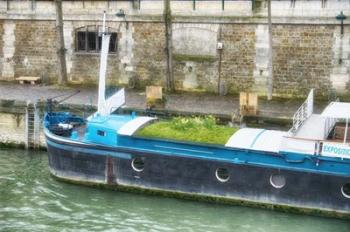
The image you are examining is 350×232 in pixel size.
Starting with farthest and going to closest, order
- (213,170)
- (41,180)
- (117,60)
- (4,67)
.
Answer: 1. (4,67)
2. (117,60)
3. (41,180)
4. (213,170)

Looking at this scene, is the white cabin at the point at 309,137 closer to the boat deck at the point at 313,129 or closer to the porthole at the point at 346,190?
the boat deck at the point at 313,129

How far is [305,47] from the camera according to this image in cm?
2484

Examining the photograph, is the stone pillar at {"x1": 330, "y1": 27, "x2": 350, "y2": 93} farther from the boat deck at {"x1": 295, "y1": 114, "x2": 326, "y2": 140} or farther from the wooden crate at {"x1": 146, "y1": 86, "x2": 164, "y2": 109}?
the boat deck at {"x1": 295, "y1": 114, "x2": 326, "y2": 140}

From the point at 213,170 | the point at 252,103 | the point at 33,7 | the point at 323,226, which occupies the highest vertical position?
the point at 33,7

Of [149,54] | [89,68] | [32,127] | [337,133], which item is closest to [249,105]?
[337,133]

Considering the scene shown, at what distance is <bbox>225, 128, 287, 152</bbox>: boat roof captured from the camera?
16109mm

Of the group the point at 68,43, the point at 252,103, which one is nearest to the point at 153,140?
the point at 252,103

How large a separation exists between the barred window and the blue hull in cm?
1003

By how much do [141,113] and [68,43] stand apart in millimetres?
8247

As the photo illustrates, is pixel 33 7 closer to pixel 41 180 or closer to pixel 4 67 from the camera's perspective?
pixel 4 67

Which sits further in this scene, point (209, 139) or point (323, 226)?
point (209, 139)

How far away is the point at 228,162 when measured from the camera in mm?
16359

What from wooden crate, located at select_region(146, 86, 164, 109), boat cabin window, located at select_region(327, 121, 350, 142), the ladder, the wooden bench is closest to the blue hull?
boat cabin window, located at select_region(327, 121, 350, 142)

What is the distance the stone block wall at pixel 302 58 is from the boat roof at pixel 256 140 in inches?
328
